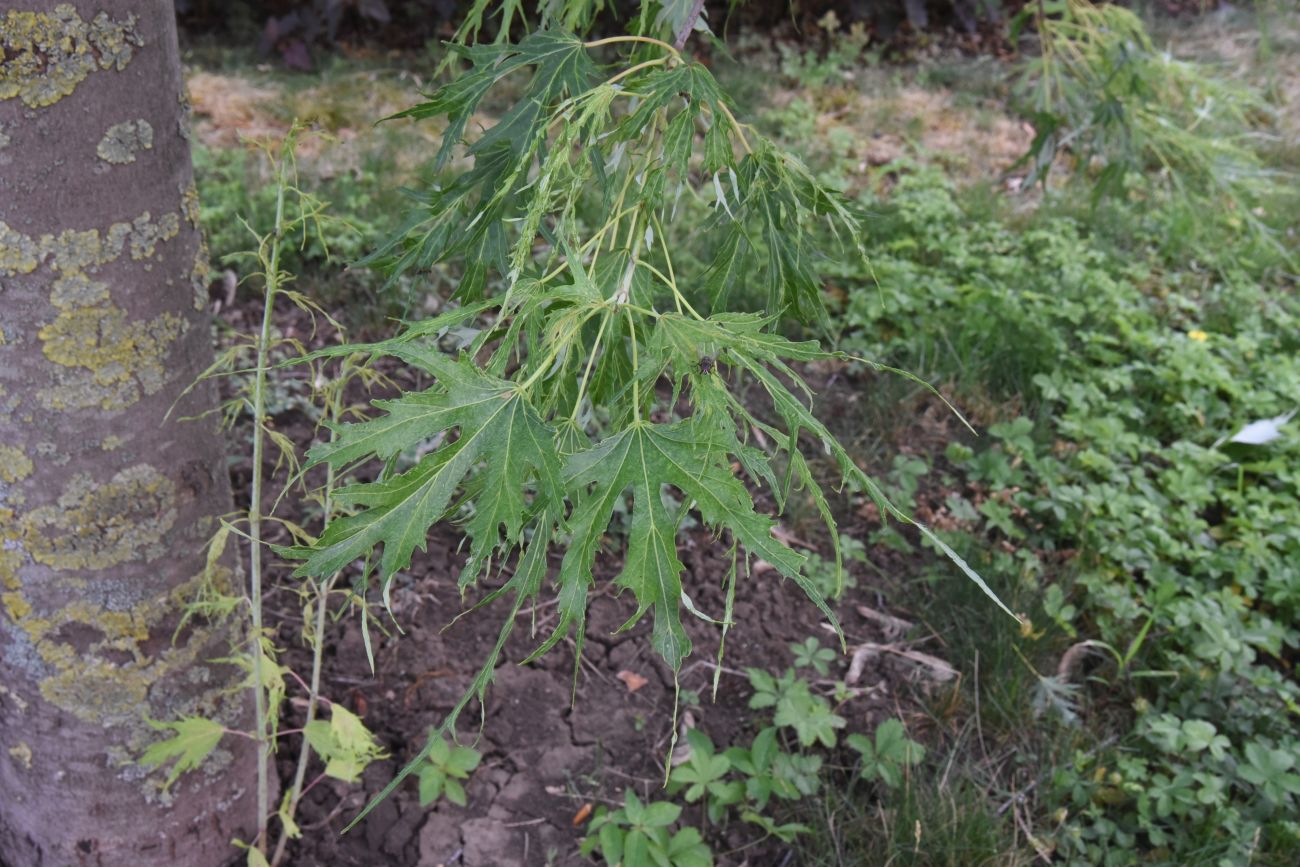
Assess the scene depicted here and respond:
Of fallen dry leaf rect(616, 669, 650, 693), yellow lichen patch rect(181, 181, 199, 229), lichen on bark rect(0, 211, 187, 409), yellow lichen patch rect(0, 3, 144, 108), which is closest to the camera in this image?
yellow lichen patch rect(0, 3, 144, 108)

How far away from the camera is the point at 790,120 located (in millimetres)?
4469

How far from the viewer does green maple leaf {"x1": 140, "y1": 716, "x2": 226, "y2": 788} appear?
1.49m

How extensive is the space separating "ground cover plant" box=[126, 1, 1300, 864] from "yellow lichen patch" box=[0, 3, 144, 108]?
0.40 m

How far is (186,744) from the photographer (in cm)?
150

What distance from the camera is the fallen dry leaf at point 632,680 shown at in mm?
2129

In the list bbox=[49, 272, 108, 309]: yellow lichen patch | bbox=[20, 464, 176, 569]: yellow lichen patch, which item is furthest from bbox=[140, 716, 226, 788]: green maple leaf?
bbox=[49, 272, 108, 309]: yellow lichen patch

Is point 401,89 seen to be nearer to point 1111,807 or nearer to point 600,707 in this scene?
point 600,707

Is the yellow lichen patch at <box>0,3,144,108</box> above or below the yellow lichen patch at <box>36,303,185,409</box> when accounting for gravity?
above

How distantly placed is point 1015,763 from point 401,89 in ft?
12.7

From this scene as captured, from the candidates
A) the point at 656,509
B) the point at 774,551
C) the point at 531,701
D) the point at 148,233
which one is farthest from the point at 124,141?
the point at 531,701

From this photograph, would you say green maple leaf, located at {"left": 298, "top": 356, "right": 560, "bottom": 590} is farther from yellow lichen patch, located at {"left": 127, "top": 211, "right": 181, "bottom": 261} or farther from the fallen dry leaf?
the fallen dry leaf

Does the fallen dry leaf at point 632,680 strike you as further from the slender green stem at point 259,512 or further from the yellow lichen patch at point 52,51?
the yellow lichen patch at point 52,51

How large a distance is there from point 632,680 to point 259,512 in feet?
2.97

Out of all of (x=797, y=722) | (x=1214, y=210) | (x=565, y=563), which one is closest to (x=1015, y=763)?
(x=797, y=722)
